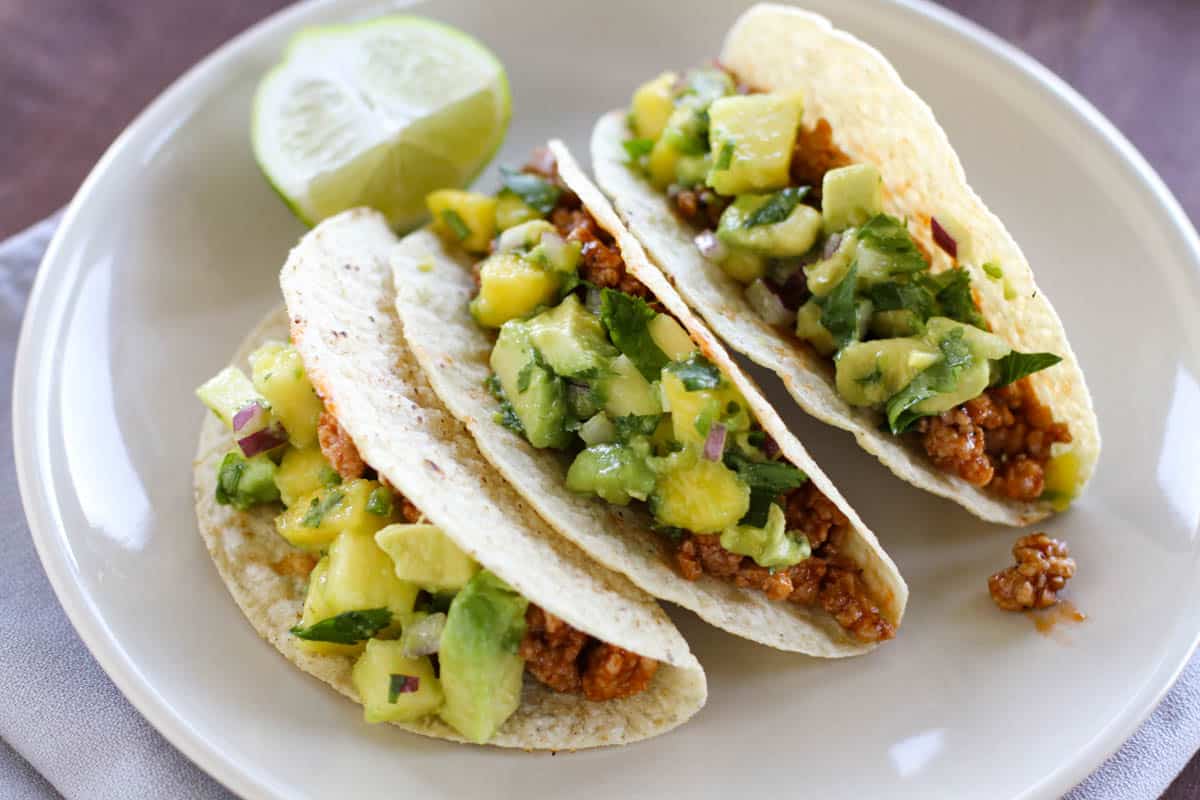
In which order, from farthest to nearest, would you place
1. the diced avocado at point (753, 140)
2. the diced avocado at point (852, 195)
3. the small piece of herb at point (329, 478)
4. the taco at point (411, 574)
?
the diced avocado at point (753, 140)
the diced avocado at point (852, 195)
the small piece of herb at point (329, 478)
the taco at point (411, 574)

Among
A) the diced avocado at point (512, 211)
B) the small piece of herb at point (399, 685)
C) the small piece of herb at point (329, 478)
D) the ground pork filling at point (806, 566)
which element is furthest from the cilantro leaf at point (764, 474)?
the diced avocado at point (512, 211)

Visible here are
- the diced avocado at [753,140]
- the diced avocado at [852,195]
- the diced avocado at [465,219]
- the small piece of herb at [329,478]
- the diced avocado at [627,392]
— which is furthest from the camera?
the diced avocado at [465,219]

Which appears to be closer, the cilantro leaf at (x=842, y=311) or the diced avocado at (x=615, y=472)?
the diced avocado at (x=615, y=472)

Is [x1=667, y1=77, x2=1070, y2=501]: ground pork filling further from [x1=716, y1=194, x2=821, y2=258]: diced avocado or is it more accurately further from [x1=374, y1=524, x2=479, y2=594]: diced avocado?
[x1=374, y1=524, x2=479, y2=594]: diced avocado

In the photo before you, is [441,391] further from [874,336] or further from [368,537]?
[874,336]

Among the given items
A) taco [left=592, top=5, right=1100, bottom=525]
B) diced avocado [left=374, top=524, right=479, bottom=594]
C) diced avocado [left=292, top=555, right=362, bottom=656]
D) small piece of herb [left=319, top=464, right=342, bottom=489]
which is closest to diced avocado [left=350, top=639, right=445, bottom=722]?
diced avocado [left=292, top=555, right=362, bottom=656]

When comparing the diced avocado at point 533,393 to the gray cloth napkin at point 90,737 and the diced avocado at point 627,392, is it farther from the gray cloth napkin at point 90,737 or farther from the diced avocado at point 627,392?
the gray cloth napkin at point 90,737
